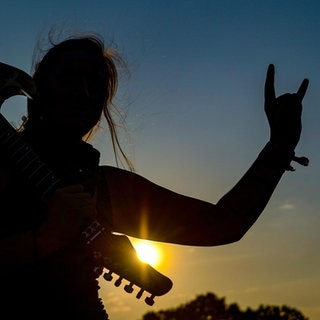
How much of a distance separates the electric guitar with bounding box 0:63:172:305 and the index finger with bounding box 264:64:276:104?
199 cm

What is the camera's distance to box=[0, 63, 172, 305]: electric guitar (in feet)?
11.9

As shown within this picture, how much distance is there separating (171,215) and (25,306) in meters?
1.54

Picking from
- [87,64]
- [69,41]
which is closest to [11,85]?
[87,64]

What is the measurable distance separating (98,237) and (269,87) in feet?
7.29

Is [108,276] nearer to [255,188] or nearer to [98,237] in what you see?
[98,237]

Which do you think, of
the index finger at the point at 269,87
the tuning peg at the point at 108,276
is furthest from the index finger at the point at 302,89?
the tuning peg at the point at 108,276

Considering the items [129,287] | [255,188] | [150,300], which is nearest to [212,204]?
[255,188]

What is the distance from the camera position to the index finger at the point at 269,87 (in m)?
5.05

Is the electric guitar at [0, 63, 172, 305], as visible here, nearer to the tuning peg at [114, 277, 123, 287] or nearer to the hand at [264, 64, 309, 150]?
the tuning peg at [114, 277, 123, 287]

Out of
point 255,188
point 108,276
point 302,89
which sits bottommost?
point 108,276

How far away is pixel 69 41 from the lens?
5355mm

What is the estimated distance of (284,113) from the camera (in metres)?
5.05

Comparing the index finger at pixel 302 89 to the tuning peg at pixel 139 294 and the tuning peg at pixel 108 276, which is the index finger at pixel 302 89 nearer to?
the tuning peg at pixel 139 294

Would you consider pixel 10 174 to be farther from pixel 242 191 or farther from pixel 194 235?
pixel 242 191
